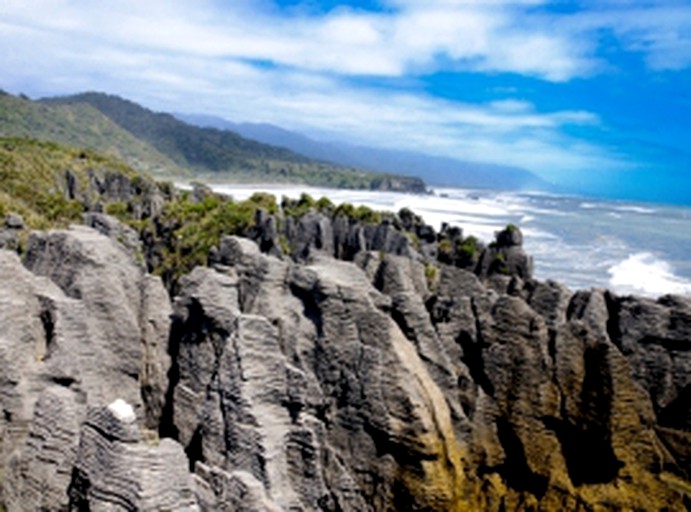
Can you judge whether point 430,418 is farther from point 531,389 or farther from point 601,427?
point 601,427

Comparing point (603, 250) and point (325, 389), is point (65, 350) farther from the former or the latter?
point (603, 250)

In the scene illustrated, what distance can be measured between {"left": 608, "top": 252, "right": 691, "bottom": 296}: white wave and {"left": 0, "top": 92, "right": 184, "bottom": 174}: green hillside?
112 m

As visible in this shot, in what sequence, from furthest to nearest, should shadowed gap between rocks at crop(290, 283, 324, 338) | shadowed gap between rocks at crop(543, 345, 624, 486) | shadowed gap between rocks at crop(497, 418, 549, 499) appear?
shadowed gap between rocks at crop(497, 418, 549, 499) < shadowed gap between rocks at crop(543, 345, 624, 486) < shadowed gap between rocks at crop(290, 283, 324, 338)

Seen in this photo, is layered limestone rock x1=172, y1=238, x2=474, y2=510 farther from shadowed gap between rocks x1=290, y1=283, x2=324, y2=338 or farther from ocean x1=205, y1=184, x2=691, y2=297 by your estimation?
ocean x1=205, y1=184, x2=691, y2=297

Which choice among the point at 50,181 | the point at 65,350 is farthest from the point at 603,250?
the point at 65,350

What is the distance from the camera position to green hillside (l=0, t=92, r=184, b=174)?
5763 inches

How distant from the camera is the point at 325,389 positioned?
406 inches

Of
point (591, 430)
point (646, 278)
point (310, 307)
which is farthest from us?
point (646, 278)

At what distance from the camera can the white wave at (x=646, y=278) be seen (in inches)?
1871

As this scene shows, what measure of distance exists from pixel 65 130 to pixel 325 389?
182719mm

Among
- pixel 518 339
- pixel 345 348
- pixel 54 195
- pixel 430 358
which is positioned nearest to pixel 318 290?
pixel 345 348

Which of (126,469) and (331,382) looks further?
(331,382)

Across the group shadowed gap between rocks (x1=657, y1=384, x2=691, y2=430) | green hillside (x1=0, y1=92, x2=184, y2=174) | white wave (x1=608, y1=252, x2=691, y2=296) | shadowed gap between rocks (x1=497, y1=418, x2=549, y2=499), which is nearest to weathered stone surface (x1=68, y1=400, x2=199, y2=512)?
shadowed gap between rocks (x1=497, y1=418, x2=549, y2=499)

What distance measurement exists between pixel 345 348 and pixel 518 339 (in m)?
3.67
